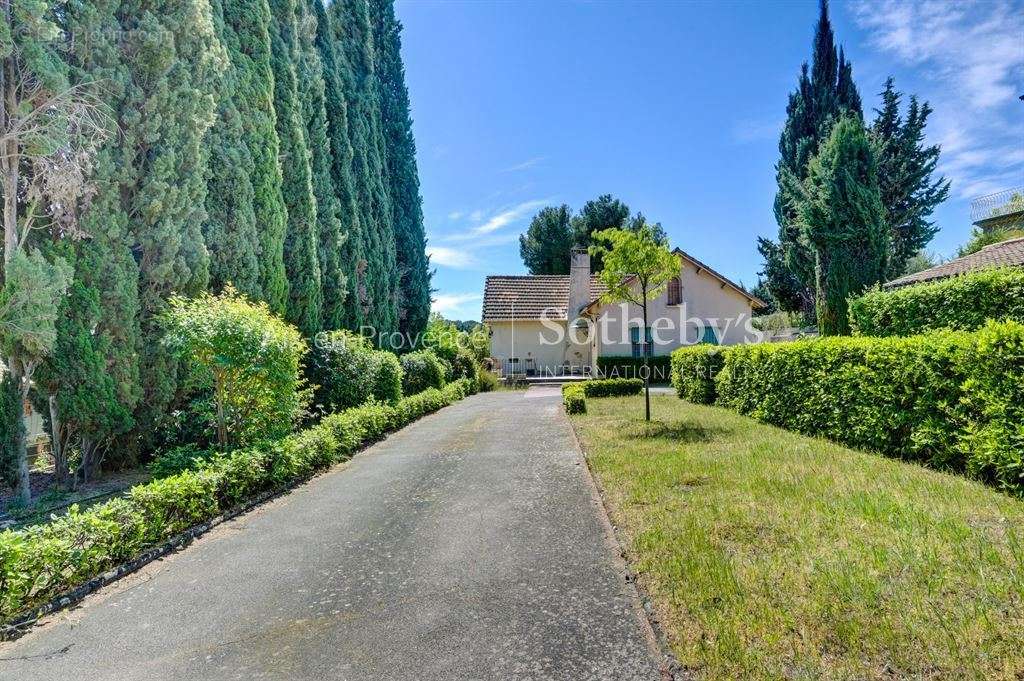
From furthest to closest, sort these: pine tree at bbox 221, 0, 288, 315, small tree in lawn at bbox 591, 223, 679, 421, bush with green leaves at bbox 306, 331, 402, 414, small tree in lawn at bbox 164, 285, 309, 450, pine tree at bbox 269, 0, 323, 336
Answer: pine tree at bbox 269, 0, 323, 336, bush with green leaves at bbox 306, 331, 402, 414, small tree in lawn at bbox 591, 223, 679, 421, pine tree at bbox 221, 0, 288, 315, small tree in lawn at bbox 164, 285, 309, 450

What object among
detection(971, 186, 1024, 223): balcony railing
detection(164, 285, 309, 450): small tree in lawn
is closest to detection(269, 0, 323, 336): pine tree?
detection(164, 285, 309, 450): small tree in lawn

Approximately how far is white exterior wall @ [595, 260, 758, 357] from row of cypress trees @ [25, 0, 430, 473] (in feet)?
42.0

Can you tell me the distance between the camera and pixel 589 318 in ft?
87.5

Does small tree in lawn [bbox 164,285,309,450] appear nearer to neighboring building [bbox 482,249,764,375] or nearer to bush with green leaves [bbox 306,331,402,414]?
bush with green leaves [bbox 306,331,402,414]

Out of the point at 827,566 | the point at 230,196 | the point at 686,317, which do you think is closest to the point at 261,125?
the point at 230,196

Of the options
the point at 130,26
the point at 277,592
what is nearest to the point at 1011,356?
the point at 277,592

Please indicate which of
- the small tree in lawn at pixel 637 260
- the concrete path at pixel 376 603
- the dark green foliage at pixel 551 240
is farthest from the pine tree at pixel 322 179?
the dark green foliage at pixel 551 240

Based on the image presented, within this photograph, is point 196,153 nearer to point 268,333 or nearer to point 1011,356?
point 268,333

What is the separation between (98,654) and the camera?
3.16 metres

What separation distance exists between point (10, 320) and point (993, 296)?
1680 cm

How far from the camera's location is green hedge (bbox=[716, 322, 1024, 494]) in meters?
5.38

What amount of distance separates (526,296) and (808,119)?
19676mm

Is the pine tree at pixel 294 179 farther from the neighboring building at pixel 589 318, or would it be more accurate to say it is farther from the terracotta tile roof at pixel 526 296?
the terracotta tile roof at pixel 526 296

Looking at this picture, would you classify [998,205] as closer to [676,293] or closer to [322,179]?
[676,293]
